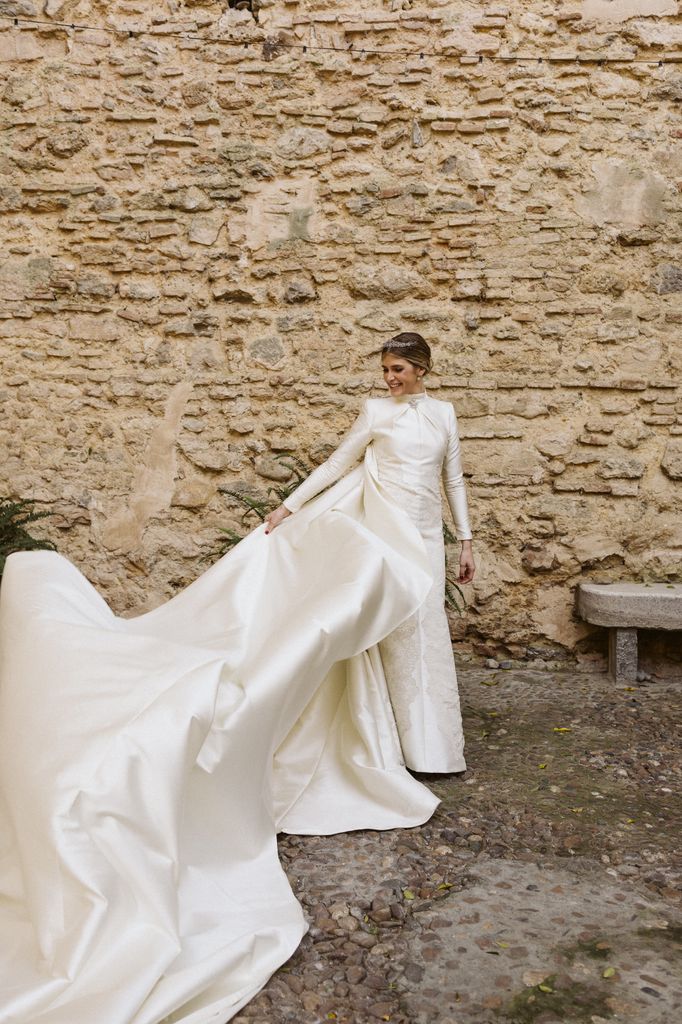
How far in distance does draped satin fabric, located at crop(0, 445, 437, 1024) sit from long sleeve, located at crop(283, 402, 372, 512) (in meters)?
0.07

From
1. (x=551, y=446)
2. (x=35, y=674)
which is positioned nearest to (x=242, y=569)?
(x=35, y=674)

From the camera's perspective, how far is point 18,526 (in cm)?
546

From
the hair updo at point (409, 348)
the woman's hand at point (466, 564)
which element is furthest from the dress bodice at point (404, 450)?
the woman's hand at point (466, 564)

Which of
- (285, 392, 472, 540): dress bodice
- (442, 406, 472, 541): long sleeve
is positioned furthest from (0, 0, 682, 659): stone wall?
(285, 392, 472, 540): dress bodice

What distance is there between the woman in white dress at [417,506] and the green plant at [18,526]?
2160mm

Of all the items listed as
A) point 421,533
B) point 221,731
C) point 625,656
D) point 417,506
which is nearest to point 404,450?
point 417,506

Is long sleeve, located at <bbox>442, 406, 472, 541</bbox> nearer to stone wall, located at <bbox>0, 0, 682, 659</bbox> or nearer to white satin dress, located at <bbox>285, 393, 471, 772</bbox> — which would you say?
white satin dress, located at <bbox>285, 393, 471, 772</bbox>

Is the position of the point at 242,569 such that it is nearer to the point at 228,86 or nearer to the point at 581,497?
the point at 581,497

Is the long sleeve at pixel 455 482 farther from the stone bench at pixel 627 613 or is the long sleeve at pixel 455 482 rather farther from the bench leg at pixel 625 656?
the bench leg at pixel 625 656

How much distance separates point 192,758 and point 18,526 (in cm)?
359

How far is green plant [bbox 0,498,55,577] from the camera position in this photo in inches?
206

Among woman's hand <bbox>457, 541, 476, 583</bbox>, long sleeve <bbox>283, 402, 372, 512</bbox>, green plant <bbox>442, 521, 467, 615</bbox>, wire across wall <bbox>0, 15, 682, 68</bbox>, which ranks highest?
wire across wall <bbox>0, 15, 682, 68</bbox>

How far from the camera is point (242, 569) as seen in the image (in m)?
3.56

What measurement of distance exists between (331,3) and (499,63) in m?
1.10
